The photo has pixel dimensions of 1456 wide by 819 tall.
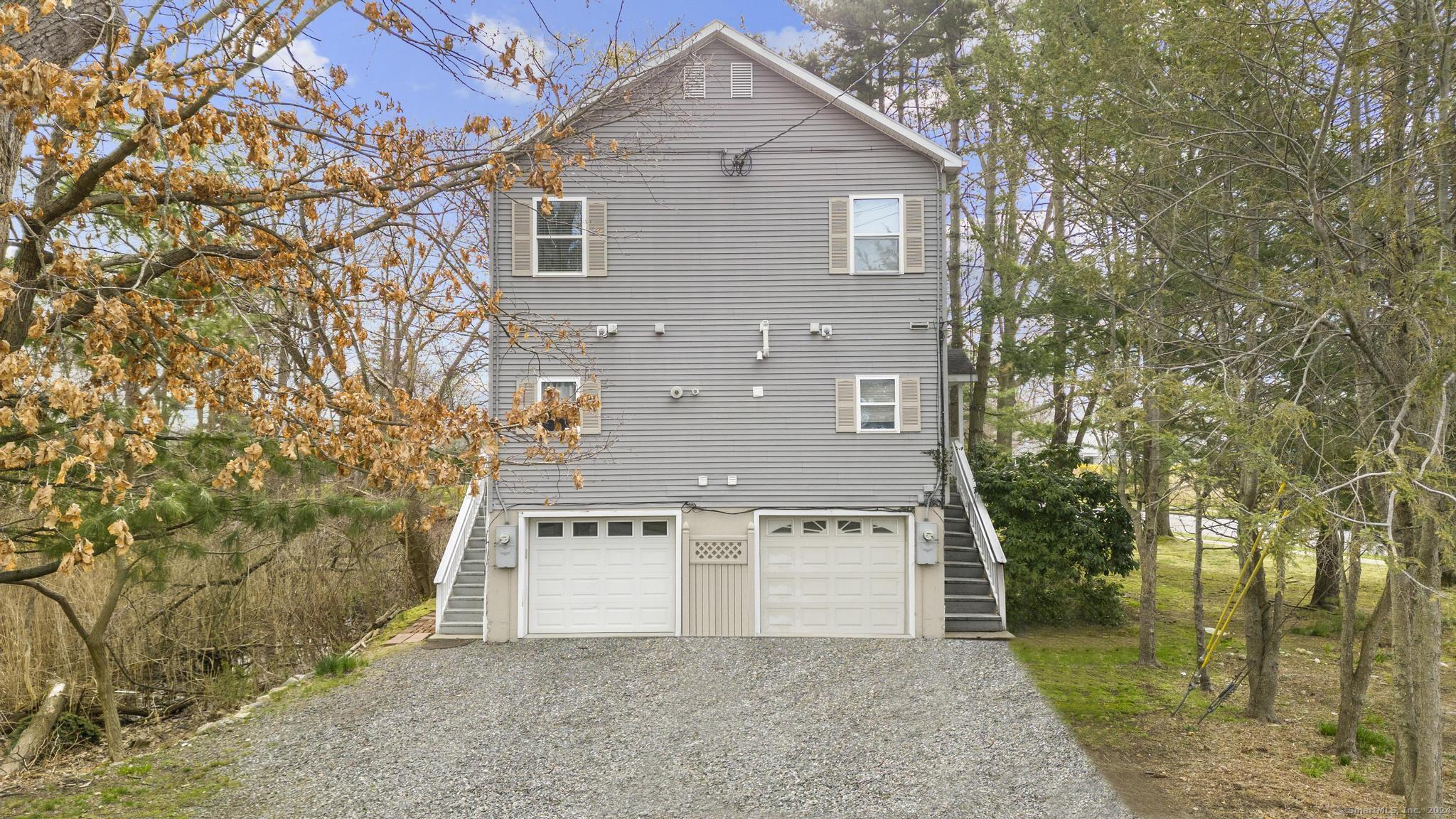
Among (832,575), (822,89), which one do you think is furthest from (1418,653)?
(822,89)

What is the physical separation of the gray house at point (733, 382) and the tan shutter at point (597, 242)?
0.04 m

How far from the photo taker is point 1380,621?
27.5 ft

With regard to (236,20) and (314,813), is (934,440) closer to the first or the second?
(314,813)

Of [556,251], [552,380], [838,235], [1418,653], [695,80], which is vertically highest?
[695,80]

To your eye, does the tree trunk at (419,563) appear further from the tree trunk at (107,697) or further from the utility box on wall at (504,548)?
the tree trunk at (107,697)

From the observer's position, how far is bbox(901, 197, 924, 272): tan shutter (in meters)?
12.9

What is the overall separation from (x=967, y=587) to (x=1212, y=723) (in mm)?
4222

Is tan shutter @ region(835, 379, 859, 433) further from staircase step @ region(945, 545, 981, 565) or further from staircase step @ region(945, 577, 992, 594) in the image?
staircase step @ region(945, 577, 992, 594)

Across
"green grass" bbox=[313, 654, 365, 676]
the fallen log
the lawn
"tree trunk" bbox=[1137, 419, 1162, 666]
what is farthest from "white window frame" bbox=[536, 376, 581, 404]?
"tree trunk" bbox=[1137, 419, 1162, 666]

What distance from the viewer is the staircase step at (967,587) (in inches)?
528

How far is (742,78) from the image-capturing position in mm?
13188

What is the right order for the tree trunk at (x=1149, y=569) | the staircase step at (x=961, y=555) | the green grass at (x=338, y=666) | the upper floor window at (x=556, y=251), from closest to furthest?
the green grass at (x=338, y=666) → the tree trunk at (x=1149, y=569) → the upper floor window at (x=556, y=251) → the staircase step at (x=961, y=555)

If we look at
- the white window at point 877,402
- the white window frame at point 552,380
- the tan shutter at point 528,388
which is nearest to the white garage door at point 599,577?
the tan shutter at point 528,388

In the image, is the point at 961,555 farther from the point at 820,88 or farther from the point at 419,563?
the point at 419,563
